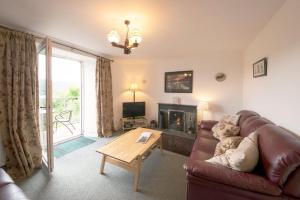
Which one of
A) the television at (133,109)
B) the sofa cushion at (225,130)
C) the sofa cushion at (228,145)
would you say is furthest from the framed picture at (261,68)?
the television at (133,109)

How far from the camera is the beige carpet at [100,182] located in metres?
1.90

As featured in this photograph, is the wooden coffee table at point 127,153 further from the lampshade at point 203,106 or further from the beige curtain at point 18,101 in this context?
the lampshade at point 203,106

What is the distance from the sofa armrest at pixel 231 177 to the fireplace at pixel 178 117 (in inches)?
104

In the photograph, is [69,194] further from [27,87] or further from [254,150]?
[254,150]

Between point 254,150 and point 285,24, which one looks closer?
point 254,150

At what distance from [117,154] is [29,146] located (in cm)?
149

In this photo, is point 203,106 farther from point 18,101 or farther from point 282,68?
point 18,101

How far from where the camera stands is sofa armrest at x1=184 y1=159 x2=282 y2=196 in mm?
1181

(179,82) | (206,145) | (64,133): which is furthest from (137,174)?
(64,133)

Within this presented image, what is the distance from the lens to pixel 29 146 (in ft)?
7.85

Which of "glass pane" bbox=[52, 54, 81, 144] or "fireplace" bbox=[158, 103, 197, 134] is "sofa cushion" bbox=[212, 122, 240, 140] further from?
"glass pane" bbox=[52, 54, 81, 144]

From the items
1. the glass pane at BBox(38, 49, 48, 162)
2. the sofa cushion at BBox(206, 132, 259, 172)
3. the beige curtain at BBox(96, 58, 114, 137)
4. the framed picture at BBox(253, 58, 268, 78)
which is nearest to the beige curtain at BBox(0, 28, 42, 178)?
the glass pane at BBox(38, 49, 48, 162)

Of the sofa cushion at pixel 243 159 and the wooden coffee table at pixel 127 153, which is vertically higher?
the sofa cushion at pixel 243 159

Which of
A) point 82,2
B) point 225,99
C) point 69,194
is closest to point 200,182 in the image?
point 69,194
